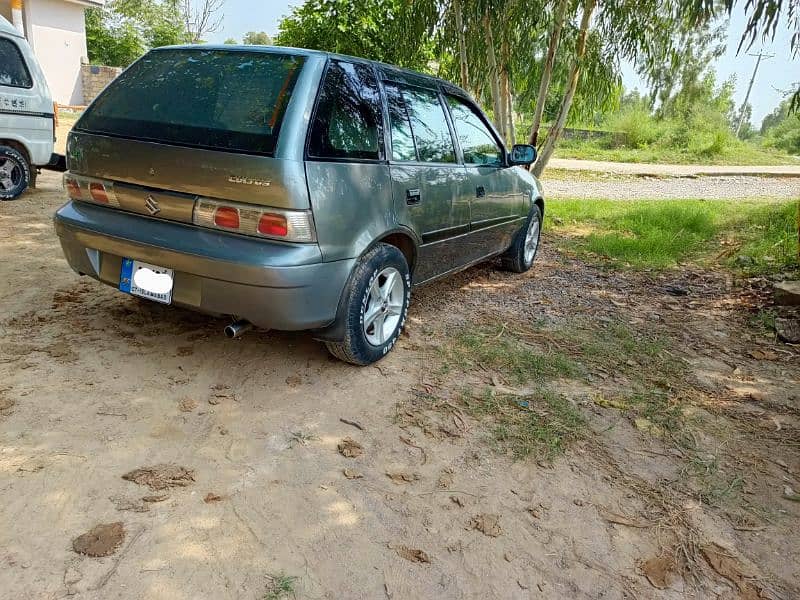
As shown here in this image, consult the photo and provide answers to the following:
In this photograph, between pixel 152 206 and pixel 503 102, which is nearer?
pixel 152 206

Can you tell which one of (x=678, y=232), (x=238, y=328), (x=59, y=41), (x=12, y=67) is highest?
(x=59, y=41)

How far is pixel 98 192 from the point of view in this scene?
10.3 feet

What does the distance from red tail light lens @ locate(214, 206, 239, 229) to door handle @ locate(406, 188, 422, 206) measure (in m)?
1.10

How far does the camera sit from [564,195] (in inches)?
508

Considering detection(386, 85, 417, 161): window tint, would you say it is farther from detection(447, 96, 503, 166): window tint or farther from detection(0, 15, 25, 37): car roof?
detection(0, 15, 25, 37): car roof

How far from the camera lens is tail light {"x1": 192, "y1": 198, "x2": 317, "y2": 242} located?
2.74 metres

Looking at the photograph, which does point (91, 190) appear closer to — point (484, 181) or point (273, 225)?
point (273, 225)

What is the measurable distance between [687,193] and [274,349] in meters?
13.2

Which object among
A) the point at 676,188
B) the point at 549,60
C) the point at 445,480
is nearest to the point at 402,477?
the point at 445,480

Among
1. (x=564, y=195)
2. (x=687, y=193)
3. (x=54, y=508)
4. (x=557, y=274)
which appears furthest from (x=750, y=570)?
(x=687, y=193)

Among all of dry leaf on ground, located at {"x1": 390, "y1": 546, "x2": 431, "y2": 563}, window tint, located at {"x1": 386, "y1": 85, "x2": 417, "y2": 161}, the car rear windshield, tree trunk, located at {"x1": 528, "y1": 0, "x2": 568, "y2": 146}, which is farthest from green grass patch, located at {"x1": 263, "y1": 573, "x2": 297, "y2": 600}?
tree trunk, located at {"x1": 528, "y1": 0, "x2": 568, "y2": 146}

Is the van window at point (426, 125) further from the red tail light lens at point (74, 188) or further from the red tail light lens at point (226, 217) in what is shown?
the red tail light lens at point (74, 188)

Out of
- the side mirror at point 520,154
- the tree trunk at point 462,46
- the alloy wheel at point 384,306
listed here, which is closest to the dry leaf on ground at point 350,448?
the alloy wheel at point 384,306

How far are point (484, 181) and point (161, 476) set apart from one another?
3088mm
